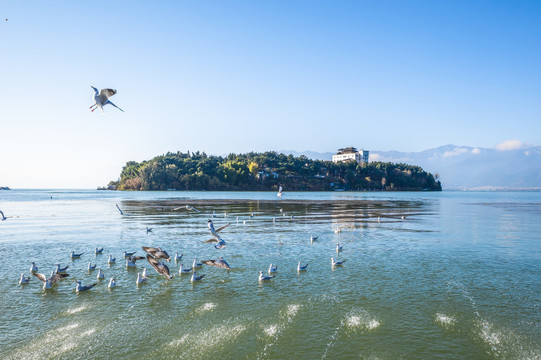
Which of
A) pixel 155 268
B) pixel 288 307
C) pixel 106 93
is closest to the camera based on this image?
pixel 106 93

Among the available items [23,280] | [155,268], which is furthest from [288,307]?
[23,280]

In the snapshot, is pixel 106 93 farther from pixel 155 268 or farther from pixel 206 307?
pixel 206 307

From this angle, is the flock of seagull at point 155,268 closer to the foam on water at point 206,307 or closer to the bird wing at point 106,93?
the foam on water at point 206,307

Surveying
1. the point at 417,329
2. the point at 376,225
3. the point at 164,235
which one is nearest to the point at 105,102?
the point at 417,329

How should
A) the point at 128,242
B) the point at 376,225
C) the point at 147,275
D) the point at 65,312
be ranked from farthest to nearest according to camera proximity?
the point at 376,225 → the point at 128,242 → the point at 147,275 → the point at 65,312

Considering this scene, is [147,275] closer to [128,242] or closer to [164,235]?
[128,242]

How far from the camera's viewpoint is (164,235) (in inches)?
1329

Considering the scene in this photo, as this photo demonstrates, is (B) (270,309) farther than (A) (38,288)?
No

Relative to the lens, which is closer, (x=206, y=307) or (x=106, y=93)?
(x=106, y=93)

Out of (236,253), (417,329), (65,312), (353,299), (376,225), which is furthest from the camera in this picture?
(376,225)

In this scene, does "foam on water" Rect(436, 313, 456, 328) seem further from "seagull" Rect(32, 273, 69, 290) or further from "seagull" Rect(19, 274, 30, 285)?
"seagull" Rect(19, 274, 30, 285)

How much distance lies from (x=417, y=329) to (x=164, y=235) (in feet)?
84.9

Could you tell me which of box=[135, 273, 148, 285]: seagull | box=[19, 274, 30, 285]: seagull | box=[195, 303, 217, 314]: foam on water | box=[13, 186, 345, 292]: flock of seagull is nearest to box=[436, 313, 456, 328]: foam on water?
box=[13, 186, 345, 292]: flock of seagull

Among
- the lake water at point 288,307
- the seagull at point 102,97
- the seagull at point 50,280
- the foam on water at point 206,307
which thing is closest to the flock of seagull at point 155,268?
the seagull at point 50,280
